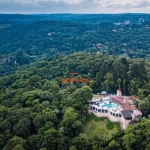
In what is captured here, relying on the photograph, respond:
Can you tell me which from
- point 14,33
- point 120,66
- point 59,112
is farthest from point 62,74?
point 14,33

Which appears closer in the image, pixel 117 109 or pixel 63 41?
pixel 117 109

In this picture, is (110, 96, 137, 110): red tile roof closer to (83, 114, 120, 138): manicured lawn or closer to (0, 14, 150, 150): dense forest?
(0, 14, 150, 150): dense forest

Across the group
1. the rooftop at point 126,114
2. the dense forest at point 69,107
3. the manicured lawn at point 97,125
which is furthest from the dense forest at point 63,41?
the rooftop at point 126,114

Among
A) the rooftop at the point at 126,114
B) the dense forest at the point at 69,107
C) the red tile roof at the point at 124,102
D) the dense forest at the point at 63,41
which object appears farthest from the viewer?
the dense forest at the point at 63,41

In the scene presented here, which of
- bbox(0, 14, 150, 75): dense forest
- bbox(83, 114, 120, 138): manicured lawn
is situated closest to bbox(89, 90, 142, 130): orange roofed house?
bbox(83, 114, 120, 138): manicured lawn

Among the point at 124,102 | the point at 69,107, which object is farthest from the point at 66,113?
the point at 124,102

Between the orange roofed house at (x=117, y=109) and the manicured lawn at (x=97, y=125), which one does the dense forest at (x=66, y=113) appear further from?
the orange roofed house at (x=117, y=109)

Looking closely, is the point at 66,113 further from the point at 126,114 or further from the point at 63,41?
the point at 63,41
